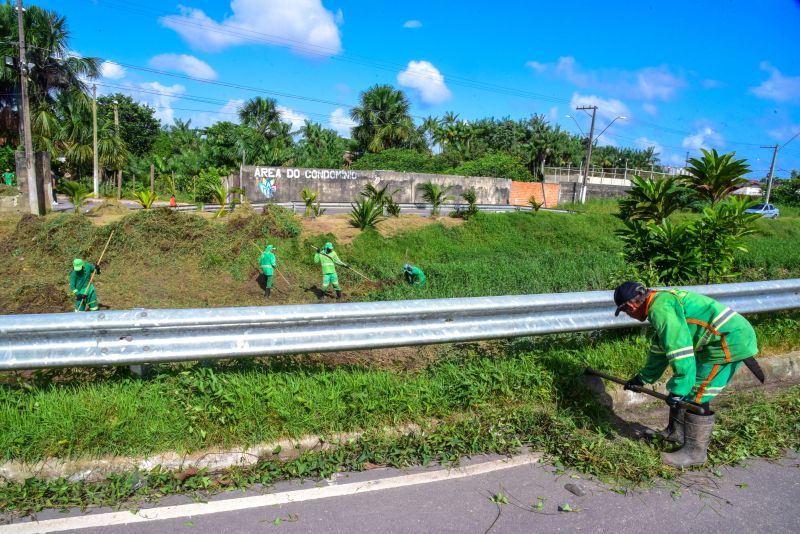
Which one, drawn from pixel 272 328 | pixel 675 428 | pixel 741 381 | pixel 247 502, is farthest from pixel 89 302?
pixel 741 381

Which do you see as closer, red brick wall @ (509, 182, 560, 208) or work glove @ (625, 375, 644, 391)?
work glove @ (625, 375, 644, 391)

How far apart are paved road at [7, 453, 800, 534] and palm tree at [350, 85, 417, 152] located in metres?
43.7

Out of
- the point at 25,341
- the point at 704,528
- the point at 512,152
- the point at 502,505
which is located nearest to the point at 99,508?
the point at 25,341

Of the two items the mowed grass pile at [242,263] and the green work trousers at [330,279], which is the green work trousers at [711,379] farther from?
the green work trousers at [330,279]

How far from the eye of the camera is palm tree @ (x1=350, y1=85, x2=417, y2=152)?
45.5 metres

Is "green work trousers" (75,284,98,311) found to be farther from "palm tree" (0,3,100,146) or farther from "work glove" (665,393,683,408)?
"palm tree" (0,3,100,146)

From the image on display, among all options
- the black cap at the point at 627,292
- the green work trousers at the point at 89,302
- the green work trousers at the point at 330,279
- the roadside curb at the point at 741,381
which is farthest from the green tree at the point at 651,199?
the green work trousers at the point at 89,302

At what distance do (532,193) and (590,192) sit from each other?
7.25 meters

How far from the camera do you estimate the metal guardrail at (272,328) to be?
11.6 ft

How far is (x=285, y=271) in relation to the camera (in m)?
15.7

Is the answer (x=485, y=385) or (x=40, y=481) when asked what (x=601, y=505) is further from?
(x=40, y=481)

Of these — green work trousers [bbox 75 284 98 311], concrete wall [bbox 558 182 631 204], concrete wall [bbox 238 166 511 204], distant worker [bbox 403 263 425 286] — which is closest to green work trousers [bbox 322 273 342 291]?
distant worker [bbox 403 263 425 286]

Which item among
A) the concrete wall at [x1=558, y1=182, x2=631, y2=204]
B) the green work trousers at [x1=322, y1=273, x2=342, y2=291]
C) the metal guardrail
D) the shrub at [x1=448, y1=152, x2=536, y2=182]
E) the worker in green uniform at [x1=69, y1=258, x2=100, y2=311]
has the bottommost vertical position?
the green work trousers at [x1=322, y1=273, x2=342, y2=291]

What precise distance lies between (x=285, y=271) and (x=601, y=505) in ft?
43.6
